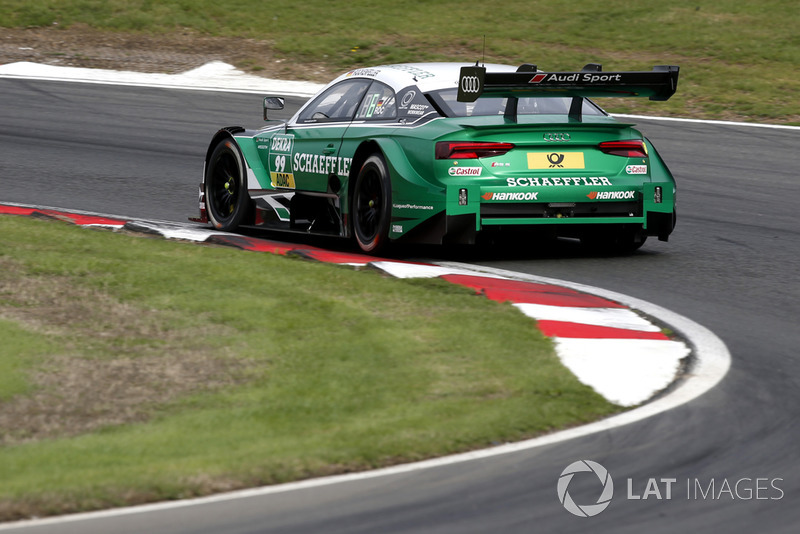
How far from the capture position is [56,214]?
10.5 metres

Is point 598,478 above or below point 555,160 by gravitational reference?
below

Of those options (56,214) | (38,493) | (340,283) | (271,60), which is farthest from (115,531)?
(271,60)

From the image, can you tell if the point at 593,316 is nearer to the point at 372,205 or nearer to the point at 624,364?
the point at 624,364

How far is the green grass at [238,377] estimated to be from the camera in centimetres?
446

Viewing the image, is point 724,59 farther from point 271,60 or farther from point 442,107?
point 442,107

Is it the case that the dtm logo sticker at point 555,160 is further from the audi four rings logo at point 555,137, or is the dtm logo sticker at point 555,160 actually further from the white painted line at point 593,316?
the white painted line at point 593,316

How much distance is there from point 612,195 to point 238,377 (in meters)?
3.71

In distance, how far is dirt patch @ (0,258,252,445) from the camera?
16.4 feet

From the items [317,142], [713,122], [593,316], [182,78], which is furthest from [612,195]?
[182,78]

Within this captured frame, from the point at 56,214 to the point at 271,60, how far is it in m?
11.4

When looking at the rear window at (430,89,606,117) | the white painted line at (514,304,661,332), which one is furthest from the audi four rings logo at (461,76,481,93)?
the white painted line at (514,304,661,332)

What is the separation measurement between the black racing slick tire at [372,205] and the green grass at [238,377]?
70 centimetres

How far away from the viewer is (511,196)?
324 inches

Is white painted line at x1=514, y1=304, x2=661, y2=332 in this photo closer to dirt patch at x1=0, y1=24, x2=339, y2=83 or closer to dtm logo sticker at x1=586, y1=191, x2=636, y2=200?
dtm logo sticker at x1=586, y1=191, x2=636, y2=200
